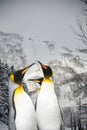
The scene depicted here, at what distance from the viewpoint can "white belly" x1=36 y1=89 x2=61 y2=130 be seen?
3326 mm

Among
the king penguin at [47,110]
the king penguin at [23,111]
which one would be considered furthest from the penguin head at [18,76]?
the king penguin at [47,110]

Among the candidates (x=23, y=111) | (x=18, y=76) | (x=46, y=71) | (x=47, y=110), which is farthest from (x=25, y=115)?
(x=46, y=71)

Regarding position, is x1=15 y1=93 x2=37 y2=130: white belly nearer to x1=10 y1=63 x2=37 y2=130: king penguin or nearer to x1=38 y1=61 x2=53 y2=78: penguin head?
x1=10 y1=63 x2=37 y2=130: king penguin

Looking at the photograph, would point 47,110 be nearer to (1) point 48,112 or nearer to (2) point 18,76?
(1) point 48,112

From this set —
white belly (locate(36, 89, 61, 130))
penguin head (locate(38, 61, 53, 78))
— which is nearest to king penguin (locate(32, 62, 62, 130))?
white belly (locate(36, 89, 61, 130))

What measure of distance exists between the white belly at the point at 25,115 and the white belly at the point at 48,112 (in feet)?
0.20

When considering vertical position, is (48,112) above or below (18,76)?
below

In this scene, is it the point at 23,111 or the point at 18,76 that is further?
the point at 18,76

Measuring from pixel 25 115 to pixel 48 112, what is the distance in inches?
7.7

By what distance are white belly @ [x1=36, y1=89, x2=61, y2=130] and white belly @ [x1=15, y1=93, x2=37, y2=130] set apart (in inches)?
2.4

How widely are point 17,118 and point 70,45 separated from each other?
3.12 ft

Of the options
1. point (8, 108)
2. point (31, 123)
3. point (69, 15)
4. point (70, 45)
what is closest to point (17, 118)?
point (31, 123)

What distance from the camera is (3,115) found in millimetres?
3736

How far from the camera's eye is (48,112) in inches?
131
